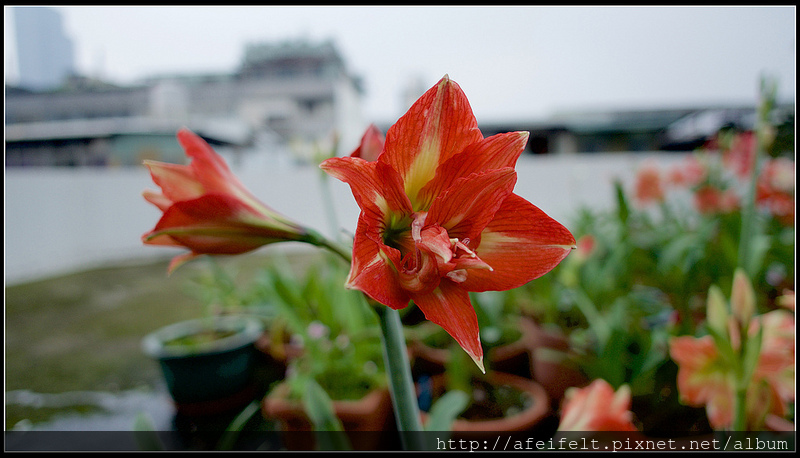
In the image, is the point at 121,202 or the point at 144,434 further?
the point at 121,202

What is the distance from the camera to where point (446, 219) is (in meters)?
0.24

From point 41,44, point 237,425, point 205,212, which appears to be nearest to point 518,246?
point 205,212

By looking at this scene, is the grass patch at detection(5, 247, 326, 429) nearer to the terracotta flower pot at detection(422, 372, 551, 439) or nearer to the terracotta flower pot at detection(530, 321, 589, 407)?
the terracotta flower pot at detection(422, 372, 551, 439)

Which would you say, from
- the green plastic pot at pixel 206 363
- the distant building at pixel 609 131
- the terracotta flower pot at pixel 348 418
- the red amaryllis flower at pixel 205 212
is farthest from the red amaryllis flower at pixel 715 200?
the red amaryllis flower at pixel 205 212

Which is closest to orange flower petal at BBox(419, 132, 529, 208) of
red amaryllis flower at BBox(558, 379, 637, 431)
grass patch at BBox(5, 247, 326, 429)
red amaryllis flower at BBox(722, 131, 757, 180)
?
red amaryllis flower at BBox(558, 379, 637, 431)

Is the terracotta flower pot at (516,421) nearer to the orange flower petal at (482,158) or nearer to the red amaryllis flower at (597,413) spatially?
the red amaryllis flower at (597,413)

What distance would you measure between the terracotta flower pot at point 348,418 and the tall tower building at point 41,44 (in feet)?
2.32

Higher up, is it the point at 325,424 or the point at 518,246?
the point at 518,246

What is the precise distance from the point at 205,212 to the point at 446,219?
0.48 ft

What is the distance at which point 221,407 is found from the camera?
1.22 meters

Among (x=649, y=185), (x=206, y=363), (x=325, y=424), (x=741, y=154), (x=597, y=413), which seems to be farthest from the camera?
(x=649, y=185)

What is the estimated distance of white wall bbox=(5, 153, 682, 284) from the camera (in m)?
2.72

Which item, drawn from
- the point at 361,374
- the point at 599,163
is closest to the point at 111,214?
the point at 361,374

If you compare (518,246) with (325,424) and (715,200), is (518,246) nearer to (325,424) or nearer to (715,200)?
(325,424)
